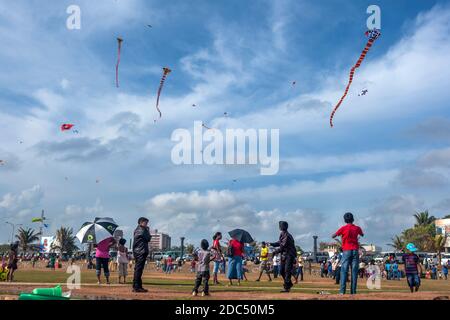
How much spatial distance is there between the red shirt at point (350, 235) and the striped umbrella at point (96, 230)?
34.5 ft

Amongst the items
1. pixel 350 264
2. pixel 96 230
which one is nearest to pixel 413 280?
pixel 350 264

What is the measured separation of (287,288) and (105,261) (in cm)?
763

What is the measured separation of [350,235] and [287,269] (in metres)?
2.01

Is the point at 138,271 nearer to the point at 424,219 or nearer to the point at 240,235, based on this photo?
the point at 240,235

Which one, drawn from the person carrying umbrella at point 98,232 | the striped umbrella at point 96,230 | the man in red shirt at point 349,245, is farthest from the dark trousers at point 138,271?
the striped umbrella at point 96,230

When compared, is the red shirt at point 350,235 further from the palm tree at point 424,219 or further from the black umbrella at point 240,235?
the palm tree at point 424,219

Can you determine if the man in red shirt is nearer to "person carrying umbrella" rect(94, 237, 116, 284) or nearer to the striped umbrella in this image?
"person carrying umbrella" rect(94, 237, 116, 284)

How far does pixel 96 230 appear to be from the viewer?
18.9 metres

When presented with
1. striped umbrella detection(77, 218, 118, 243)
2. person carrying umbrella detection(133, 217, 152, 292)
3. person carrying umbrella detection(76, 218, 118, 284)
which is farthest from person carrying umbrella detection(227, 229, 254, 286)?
person carrying umbrella detection(133, 217, 152, 292)
